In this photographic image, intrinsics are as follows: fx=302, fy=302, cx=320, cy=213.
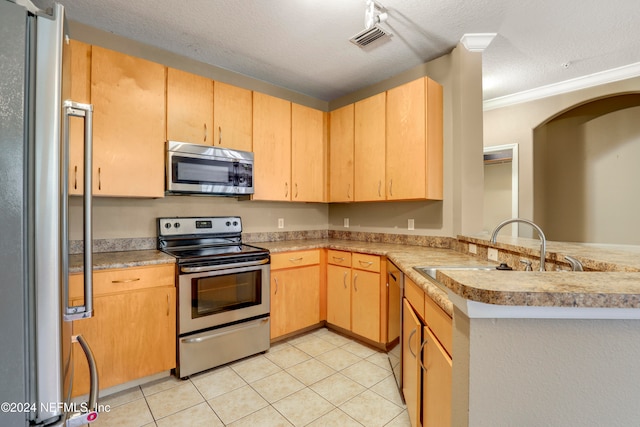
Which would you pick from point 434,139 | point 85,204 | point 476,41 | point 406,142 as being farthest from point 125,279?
point 476,41

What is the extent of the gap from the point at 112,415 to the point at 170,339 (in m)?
0.48

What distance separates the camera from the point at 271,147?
9.79 feet

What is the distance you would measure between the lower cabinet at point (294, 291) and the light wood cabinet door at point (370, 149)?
793mm

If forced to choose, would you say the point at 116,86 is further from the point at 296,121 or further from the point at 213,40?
the point at 296,121

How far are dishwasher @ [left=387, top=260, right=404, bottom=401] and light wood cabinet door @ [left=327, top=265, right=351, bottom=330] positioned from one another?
49 cm

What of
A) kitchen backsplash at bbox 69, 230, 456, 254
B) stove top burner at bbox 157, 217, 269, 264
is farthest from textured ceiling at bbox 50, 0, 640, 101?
kitchen backsplash at bbox 69, 230, 456, 254

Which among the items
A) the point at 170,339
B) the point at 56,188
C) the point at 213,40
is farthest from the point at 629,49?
the point at 170,339

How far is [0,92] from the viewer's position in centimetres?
69

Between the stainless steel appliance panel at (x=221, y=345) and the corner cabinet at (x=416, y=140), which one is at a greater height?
the corner cabinet at (x=416, y=140)

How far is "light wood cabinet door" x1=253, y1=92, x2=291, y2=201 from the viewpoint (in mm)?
2885

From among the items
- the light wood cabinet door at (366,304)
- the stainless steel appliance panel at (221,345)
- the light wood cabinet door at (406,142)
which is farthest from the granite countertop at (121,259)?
the light wood cabinet door at (406,142)

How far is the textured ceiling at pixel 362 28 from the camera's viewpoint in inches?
78.5

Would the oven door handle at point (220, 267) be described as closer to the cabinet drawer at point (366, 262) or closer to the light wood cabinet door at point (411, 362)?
the cabinet drawer at point (366, 262)

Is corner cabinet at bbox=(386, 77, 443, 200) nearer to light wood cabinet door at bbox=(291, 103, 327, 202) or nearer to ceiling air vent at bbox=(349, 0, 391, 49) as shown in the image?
ceiling air vent at bbox=(349, 0, 391, 49)
